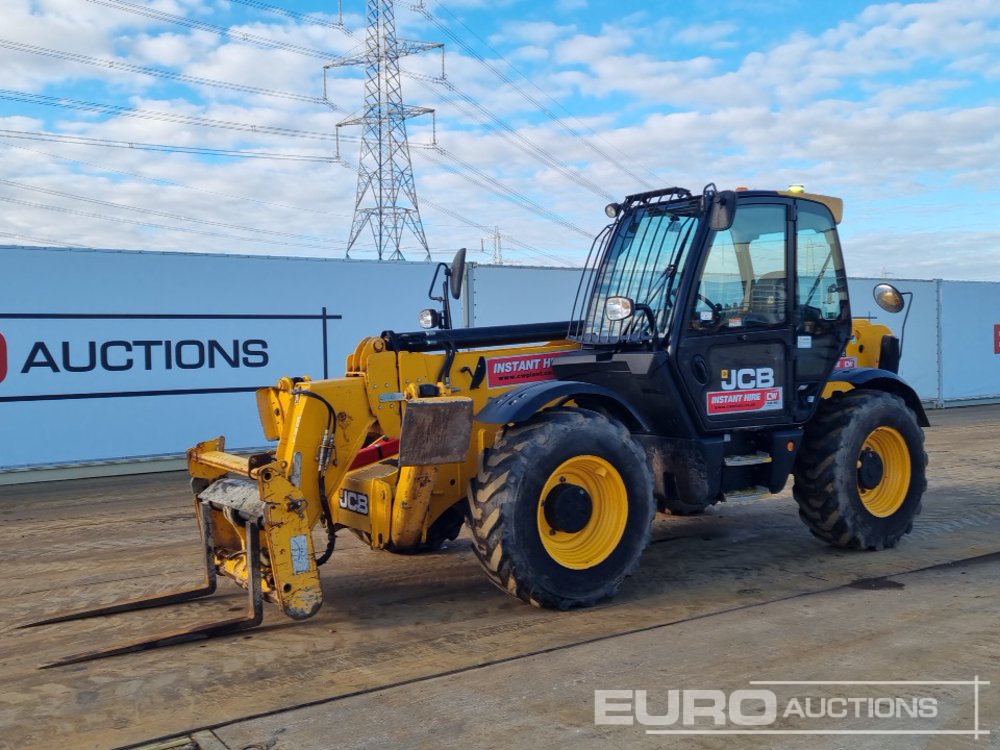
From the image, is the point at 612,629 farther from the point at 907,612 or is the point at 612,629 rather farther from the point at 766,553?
the point at 766,553

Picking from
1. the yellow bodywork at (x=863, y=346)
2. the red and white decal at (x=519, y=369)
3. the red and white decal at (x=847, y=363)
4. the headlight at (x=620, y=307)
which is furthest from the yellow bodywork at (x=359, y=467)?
the yellow bodywork at (x=863, y=346)

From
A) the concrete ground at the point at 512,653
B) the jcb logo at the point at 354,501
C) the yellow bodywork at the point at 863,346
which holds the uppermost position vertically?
the yellow bodywork at the point at 863,346

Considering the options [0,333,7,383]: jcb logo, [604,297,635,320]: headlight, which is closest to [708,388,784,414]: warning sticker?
[604,297,635,320]: headlight

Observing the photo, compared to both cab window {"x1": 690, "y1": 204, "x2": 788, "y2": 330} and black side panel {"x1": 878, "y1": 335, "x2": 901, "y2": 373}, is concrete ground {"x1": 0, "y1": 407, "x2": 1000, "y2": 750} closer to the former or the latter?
black side panel {"x1": 878, "y1": 335, "x2": 901, "y2": 373}

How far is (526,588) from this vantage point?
491 cm

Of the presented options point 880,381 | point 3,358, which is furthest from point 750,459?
point 3,358

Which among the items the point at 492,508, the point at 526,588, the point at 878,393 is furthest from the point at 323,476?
the point at 878,393

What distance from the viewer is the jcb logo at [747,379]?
5.95 metres

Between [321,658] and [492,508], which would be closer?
[321,658]

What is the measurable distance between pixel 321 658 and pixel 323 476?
1.00 metres

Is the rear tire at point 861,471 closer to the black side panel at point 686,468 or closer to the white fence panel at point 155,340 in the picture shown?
the black side panel at point 686,468

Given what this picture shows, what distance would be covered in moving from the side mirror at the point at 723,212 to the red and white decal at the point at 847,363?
6.10 ft

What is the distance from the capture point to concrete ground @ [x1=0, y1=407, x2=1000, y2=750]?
3.57 metres

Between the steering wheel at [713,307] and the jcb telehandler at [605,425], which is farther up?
the steering wheel at [713,307]
